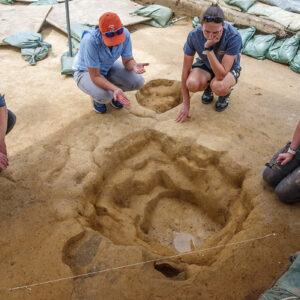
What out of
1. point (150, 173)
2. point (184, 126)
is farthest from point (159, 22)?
point (150, 173)

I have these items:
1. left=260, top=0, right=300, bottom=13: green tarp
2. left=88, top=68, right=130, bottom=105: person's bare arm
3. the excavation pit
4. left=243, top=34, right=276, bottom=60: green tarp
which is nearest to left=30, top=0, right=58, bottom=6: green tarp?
the excavation pit

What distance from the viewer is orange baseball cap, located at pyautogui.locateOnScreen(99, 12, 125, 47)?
7.61ft

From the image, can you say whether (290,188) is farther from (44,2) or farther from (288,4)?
(44,2)

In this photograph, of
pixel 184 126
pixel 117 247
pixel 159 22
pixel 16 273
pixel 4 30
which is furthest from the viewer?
pixel 159 22

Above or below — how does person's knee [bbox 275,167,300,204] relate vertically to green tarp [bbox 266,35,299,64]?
below

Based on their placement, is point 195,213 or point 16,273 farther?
point 195,213

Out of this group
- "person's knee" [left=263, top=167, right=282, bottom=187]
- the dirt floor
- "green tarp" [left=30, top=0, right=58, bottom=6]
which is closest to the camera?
the dirt floor

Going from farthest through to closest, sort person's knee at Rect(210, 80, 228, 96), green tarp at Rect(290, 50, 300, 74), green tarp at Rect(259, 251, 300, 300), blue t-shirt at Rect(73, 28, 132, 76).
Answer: green tarp at Rect(290, 50, 300, 74) < person's knee at Rect(210, 80, 228, 96) < blue t-shirt at Rect(73, 28, 132, 76) < green tarp at Rect(259, 251, 300, 300)

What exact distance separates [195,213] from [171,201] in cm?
27

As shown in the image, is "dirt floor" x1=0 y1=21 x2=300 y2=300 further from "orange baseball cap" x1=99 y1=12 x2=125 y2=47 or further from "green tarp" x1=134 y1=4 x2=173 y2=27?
"green tarp" x1=134 y1=4 x2=173 y2=27

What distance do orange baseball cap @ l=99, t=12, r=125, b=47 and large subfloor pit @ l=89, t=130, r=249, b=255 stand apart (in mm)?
937

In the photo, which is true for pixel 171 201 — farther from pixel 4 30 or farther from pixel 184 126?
pixel 4 30

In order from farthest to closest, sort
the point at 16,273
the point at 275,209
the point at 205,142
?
1. the point at 205,142
2. the point at 275,209
3. the point at 16,273

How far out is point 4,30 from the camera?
4.77 meters
